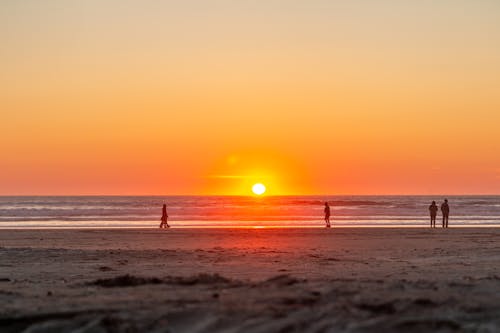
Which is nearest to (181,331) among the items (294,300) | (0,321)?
(294,300)

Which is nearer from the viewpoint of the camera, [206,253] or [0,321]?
[0,321]

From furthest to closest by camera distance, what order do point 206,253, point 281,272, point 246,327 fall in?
point 206,253
point 281,272
point 246,327

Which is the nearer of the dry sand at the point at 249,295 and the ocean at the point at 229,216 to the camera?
the dry sand at the point at 249,295

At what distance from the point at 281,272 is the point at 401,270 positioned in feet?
9.18

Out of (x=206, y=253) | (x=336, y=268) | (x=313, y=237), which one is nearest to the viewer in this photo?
(x=336, y=268)

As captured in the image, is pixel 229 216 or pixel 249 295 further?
pixel 229 216

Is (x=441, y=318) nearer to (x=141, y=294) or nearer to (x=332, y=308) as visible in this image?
(x=332, y=308)

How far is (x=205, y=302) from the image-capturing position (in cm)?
927

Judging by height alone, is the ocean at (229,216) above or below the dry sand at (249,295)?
above

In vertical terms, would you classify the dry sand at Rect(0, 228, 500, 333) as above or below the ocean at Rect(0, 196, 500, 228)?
below

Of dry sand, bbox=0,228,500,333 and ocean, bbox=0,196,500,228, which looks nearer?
dry sand, bbox=0,228,500,333

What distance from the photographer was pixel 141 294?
10211 millimetres

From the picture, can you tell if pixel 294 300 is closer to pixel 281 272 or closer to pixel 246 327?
pixel 246 327

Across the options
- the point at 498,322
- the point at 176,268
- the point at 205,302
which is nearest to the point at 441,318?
the point at 498,322
